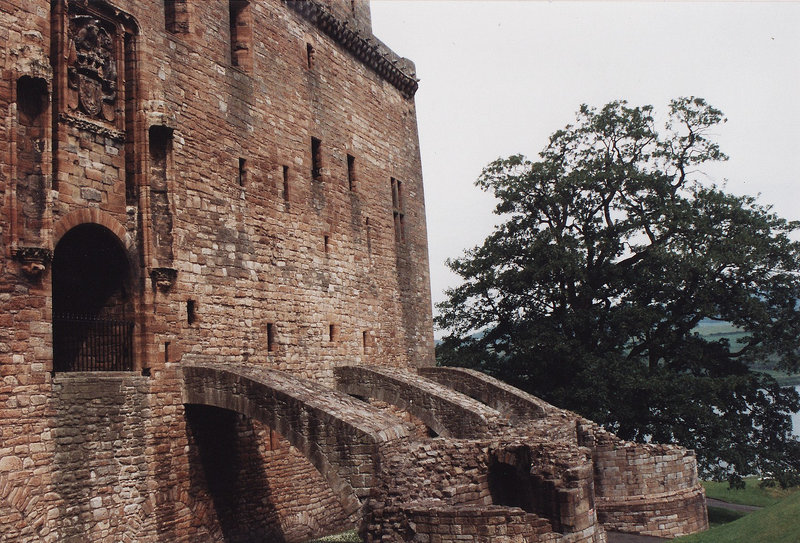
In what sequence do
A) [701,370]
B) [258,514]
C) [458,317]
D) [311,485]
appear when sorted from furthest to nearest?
[458,317] → [701,370] → [311,485] → [258,514]

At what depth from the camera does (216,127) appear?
1335 cm

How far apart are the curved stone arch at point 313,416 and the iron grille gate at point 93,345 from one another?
38.3 inches

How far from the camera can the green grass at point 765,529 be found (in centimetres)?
1150

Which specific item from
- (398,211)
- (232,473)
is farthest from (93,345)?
(398,211)

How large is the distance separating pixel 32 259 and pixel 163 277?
228cm

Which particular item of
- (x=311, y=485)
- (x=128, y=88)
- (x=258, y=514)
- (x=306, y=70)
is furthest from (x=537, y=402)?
(x=128, y=88)

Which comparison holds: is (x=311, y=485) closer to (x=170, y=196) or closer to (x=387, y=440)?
(x=387, y=440)

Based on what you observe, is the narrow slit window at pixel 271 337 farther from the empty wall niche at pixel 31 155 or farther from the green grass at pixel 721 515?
the green grass at pixel 721 515

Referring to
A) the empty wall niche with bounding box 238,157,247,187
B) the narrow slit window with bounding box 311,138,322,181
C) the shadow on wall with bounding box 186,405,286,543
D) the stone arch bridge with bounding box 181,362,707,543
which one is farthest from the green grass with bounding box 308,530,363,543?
the narrow slit window with bounding box 311,138,322,181

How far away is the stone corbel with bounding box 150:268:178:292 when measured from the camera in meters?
11.5

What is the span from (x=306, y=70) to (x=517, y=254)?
10886mm

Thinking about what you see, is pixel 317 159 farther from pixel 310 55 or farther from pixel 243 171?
pixel 243 171

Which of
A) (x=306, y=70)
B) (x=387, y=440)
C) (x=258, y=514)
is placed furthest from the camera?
(x=306, y=70)

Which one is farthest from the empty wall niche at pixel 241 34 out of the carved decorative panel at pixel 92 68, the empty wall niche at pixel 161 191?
the carved decorative panel at pixel 92 68
